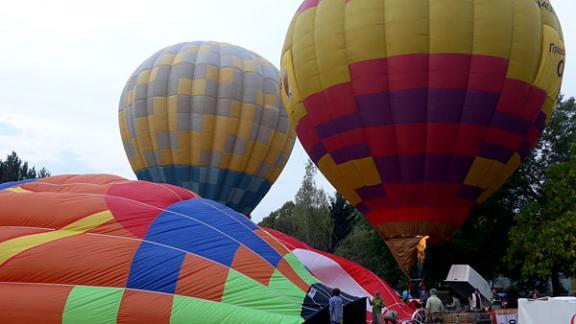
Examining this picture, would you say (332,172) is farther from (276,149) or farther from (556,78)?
(276,149)

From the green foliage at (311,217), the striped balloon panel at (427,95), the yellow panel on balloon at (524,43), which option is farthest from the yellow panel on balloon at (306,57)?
the green foliage at (311,217)

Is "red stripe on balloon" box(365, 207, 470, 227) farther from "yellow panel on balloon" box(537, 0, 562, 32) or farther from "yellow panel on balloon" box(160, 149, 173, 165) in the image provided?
"yellow panel on balloon" box(160, 149, 173, 165)

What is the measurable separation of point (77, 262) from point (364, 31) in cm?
742

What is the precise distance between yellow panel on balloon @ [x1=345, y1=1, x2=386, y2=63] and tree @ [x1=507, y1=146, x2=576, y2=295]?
5.96 m

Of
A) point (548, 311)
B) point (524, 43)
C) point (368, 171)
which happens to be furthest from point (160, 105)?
point (548, 311)

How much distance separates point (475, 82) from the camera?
11148mm

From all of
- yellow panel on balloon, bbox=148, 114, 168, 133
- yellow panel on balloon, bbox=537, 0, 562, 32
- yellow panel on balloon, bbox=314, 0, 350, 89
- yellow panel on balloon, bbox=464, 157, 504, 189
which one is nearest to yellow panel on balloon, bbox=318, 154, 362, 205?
yellow panel on balloon, bbox=314, 0, 350, 89

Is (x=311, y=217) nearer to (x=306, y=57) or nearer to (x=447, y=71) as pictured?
(x=306, y=57)

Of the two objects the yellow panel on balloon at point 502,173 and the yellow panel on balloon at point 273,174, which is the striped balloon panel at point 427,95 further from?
the yellow panel on balloon at point 273,174

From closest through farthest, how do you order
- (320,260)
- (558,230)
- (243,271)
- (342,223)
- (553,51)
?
(243,271)
(320,260)
(553,51)
(558,230)
(342,223)

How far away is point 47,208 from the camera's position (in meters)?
6.60

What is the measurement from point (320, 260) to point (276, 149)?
9501mm

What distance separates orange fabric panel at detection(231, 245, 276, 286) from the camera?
19.1 feet

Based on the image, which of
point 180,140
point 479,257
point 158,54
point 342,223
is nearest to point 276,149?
point 180,140
